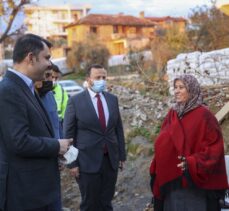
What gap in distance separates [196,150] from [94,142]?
4.59 ft

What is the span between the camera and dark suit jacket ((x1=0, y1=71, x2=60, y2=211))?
3.09 m

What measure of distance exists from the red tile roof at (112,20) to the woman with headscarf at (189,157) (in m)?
59.8

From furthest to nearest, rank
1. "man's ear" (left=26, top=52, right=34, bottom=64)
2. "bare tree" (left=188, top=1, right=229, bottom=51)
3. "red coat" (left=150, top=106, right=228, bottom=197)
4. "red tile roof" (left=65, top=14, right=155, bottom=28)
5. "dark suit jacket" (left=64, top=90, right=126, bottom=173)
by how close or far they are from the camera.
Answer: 1. "red tile roof" (left=65, top=14, right=155, bottom=28)
2. "bare tree" (left=188, top=1, right=229, bottom=51)
3. "dark suit jacket" (left=64, top=90, right=126, bottom=173)
4. "red coat" (left=150, top=106, right=228, bottom=197)
5. "man's ear" (left=26, top=52, right=34, bottom=64)

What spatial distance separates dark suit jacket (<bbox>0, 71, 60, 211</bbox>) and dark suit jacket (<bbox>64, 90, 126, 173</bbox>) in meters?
1.92

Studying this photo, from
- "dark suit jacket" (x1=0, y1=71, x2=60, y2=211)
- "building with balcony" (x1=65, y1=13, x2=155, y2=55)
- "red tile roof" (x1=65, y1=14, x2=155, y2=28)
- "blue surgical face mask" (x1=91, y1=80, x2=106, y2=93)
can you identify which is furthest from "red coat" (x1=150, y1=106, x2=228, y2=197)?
"red tile roof" (x1=65, y1=14, x2=155, y2=28)

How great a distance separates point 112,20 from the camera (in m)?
64.4

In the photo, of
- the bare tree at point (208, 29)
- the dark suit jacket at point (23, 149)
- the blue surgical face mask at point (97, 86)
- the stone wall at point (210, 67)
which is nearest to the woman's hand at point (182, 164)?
the dark suit jacket at point (23, 149)

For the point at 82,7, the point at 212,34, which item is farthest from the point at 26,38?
the point at 82,7

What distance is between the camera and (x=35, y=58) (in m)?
3.23

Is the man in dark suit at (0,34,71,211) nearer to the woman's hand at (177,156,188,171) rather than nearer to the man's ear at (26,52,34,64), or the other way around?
the man's ear at (26,52,34,64)

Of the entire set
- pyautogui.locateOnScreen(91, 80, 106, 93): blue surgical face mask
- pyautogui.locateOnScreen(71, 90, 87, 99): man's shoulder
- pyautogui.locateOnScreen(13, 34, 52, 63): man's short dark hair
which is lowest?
pyautogui.locateOnScreen(71, 90, 87, 99): man's shoulder

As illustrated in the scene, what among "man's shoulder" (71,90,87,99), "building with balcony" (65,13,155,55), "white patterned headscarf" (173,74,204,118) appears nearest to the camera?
"white patterned headscarf" (173,74,204,118)

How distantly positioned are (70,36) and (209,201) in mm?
64757

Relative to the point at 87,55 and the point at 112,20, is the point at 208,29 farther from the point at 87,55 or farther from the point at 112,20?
the point at 112,20
